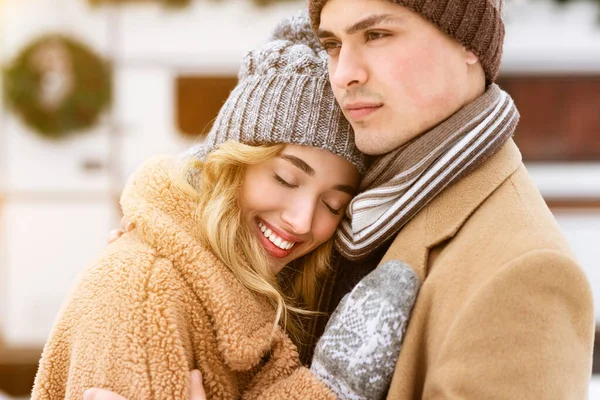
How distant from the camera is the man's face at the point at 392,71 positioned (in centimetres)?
161

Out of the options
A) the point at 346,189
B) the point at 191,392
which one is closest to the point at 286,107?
the point at 346,189

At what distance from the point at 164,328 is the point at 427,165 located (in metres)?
0.60

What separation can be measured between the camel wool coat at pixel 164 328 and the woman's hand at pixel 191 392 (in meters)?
0.02

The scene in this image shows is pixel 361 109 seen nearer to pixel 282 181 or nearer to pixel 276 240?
pixel 282 181

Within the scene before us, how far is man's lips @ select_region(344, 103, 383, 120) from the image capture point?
166 cm

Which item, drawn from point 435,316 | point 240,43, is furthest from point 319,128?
point 240,43

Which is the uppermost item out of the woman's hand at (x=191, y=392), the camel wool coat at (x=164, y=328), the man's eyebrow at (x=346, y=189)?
the man's eyebrow at (x=346, y=189)

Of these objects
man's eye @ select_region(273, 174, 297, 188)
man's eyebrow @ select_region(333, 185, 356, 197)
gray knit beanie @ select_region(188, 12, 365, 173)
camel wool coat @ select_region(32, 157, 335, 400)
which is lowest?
camel wool coat @ select_region(32, 157, 335, 400)

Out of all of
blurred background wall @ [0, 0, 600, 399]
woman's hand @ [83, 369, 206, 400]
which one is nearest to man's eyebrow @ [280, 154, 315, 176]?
woman's hand @ [83, 369, 206, 400]

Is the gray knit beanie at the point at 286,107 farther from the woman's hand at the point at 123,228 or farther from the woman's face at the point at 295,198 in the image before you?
the woman's hand at the point at 123,228

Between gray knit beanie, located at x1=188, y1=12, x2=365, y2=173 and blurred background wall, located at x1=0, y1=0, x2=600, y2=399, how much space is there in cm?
343

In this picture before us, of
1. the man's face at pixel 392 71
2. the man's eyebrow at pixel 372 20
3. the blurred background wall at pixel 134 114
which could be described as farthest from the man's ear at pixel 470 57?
the blurred background wall at pixel 134 114

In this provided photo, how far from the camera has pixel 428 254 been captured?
5.13 ft

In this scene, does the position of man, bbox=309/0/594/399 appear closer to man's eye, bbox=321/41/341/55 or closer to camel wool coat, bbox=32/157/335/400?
man's eye, bbox=321/41/341/55
